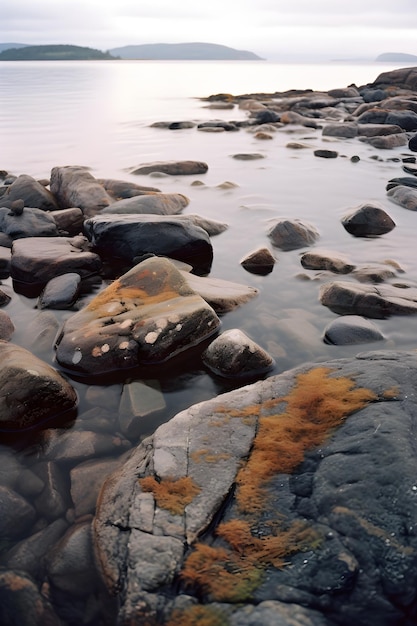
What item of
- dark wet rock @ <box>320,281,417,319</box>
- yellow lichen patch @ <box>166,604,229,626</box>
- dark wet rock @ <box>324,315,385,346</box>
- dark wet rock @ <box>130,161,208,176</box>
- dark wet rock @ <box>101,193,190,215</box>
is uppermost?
dark wet rock @ <box>130,161,208,176</box>

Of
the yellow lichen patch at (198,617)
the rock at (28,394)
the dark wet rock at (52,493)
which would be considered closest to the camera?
the yellow lichen patch at (198,617)

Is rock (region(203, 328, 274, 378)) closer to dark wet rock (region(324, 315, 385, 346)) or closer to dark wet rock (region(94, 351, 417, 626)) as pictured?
dark wet rock (region(324, 315, 385, 346))

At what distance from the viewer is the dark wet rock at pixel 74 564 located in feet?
8.46

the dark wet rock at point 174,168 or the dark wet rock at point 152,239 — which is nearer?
the dark wet rock at point 152,239

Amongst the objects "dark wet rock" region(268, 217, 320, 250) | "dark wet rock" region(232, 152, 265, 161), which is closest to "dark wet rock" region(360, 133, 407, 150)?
"dark wet rock" region(232, 152, 265, 161)

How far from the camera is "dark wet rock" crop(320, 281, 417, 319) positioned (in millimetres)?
5359

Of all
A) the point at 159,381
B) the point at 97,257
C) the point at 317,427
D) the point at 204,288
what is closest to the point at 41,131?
the point at 97,257

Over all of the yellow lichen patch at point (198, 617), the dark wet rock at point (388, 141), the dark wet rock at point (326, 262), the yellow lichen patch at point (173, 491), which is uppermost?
the dark wet rock at point (388, 141)

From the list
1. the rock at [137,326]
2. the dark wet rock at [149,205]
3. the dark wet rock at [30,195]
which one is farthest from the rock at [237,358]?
the dark wet rock at [30,195]

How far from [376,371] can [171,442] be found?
1.53m

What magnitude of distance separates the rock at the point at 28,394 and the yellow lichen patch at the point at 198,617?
198 cm

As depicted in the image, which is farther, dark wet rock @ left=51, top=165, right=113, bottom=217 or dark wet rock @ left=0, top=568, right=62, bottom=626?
dark wet rock @ left=51, top=165, right=113, bottom=217

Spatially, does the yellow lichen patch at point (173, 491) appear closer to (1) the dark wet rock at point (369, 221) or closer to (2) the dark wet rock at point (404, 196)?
(1) the dark wet rock at point (369, 221)

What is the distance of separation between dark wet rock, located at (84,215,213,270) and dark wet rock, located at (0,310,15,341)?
7.30 feet
